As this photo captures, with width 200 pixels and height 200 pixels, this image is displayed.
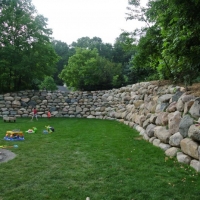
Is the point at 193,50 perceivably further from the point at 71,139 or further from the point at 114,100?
the point at 114,100

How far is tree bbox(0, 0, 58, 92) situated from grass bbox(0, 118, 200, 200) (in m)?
9.55

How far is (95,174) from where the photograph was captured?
3686 mm

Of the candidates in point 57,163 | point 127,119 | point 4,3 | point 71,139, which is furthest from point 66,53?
point 57,163

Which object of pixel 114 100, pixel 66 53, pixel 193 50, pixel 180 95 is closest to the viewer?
pixel 193 50

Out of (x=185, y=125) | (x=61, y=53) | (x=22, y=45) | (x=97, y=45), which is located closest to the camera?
(x=185, y=125)

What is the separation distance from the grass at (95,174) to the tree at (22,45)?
9.55 m

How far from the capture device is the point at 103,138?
6719 millimetres

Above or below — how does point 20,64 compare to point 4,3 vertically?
below

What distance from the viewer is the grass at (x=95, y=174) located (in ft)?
9.75

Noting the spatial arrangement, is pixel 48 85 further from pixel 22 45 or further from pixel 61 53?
pixel 61 53

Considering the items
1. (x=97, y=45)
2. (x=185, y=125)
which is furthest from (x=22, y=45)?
(x=97, y=45)

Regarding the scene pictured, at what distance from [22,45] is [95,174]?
13131 millimetres

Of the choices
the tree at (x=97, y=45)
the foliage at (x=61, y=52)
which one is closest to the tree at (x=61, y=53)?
the foliage at (x=61, y=52)

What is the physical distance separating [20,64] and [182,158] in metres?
12.0
